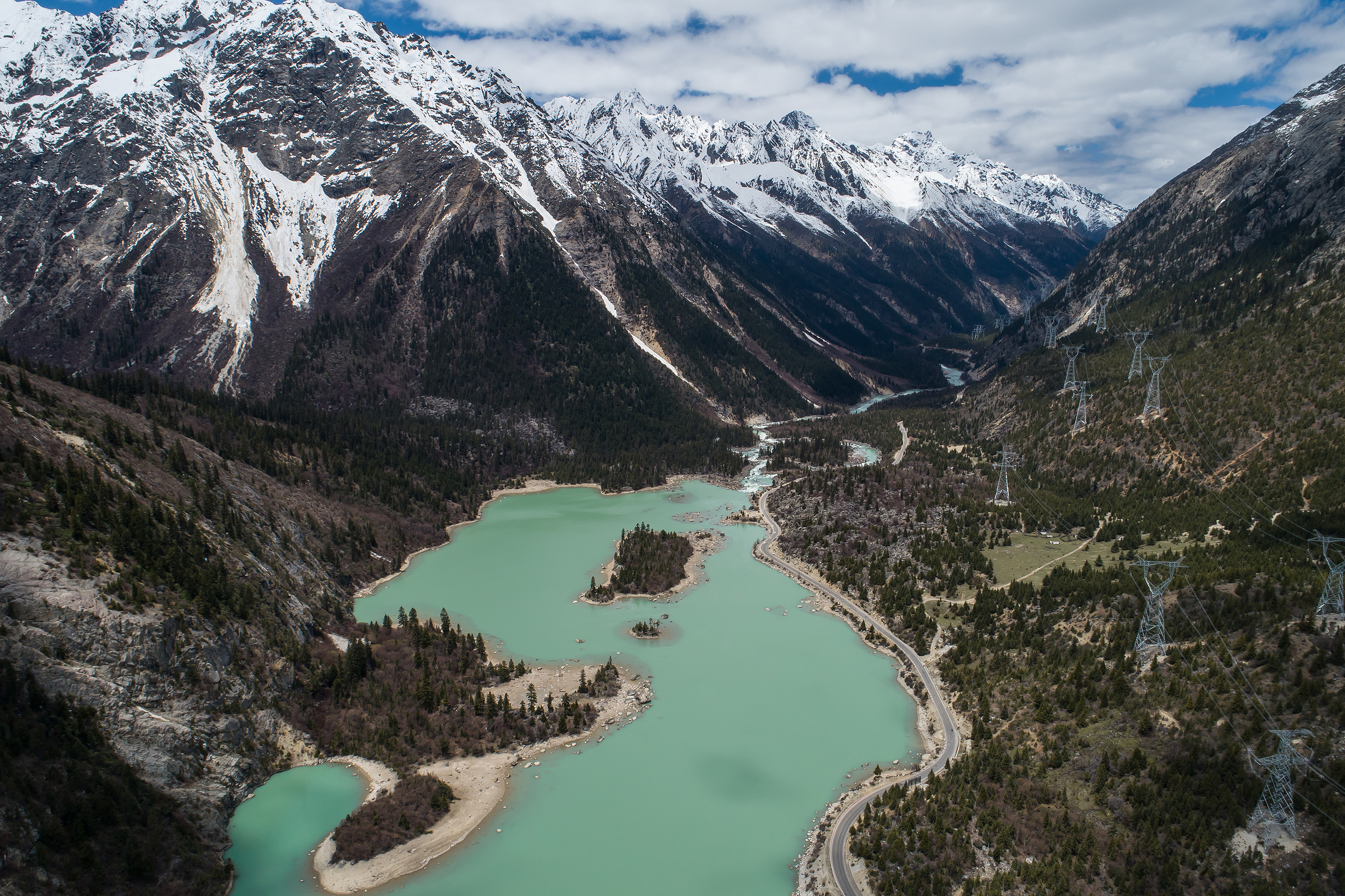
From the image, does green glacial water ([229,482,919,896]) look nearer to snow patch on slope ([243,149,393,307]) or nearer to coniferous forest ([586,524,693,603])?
coniferous forest ([586,524,693,603])

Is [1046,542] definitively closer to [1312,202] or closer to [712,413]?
[1312,202]

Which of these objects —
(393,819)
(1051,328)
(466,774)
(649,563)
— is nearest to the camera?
(393,819)

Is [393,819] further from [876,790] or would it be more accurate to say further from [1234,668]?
[1234,668]

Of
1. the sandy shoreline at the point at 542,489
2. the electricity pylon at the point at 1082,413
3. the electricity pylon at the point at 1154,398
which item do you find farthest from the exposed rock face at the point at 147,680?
the electricity pylon at the point at 1082,413

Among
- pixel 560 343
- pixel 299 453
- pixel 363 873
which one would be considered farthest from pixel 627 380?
pixel 363 873

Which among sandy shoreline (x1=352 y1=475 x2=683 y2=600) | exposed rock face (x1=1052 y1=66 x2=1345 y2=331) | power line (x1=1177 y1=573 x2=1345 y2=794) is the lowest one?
sandy shoreline (x1=352 y1=475 x2=683 y2=600)

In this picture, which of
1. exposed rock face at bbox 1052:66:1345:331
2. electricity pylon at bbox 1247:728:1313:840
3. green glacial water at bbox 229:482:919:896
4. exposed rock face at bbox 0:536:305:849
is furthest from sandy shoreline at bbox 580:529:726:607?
exposed rock face at bbox 1052:66:1345:331

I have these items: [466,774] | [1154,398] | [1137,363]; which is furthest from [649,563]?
[1137,363]
